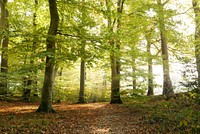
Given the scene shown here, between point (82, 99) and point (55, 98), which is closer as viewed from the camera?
point (82, 99)

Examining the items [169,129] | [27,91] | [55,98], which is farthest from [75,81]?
[169,129]

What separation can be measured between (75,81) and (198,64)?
66.1 ft

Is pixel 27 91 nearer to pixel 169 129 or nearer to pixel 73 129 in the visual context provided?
pixel 73 129

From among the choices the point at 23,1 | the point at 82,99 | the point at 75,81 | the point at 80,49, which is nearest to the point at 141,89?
the point at 80,49

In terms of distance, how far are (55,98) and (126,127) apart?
14.9 meters

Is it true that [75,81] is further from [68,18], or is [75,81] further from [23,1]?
[68,18]

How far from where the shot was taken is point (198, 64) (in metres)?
8.95

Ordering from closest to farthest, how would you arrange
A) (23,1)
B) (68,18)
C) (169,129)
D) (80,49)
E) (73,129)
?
(169,129) → (73,129) → (80,49) → (68,18) → (23,1)

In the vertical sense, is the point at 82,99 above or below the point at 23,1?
below

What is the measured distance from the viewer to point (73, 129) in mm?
8617

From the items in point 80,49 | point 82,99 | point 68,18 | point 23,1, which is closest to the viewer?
point 80,49

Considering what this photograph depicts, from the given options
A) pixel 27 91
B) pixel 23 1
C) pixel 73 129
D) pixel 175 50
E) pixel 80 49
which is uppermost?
pixel 23 1

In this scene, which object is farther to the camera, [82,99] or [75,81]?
[75,81]

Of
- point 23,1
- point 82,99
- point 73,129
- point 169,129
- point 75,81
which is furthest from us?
point 75,81
